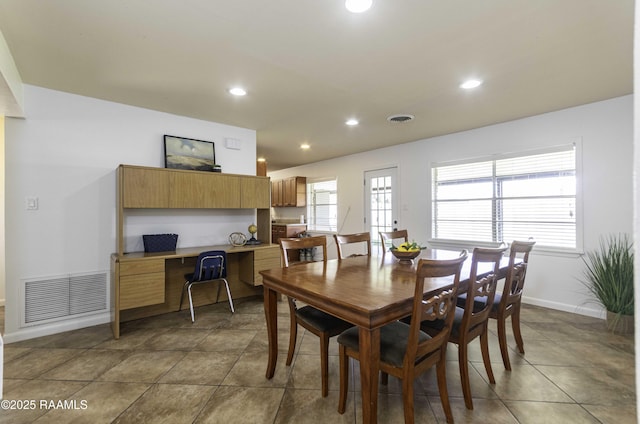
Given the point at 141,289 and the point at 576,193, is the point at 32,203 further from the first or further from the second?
the point at 576,193

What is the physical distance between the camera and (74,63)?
2.39 metres

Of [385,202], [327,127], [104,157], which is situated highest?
[327,127]

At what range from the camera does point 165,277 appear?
3457 millimetres

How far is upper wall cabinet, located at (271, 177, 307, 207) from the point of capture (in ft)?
22.9

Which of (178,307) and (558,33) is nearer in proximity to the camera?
(558,33)

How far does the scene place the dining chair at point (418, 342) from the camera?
1.44 m

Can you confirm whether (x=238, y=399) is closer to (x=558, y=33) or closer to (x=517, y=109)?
(x=558, y=33)

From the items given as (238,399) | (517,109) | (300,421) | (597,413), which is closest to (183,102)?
(238,399)

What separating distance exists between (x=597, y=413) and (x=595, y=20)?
94.5 inches

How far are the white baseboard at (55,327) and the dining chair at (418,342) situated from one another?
2792mm

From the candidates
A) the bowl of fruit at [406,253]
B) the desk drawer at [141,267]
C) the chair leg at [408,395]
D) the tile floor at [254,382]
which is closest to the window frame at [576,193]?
the tile floor at [254,382]

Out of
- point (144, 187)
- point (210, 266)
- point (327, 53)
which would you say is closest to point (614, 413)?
point (327, 53)

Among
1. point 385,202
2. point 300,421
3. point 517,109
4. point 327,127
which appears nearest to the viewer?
point 300,421

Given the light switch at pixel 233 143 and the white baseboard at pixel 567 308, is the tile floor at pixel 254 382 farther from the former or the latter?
the light switch at pixel 233 143
